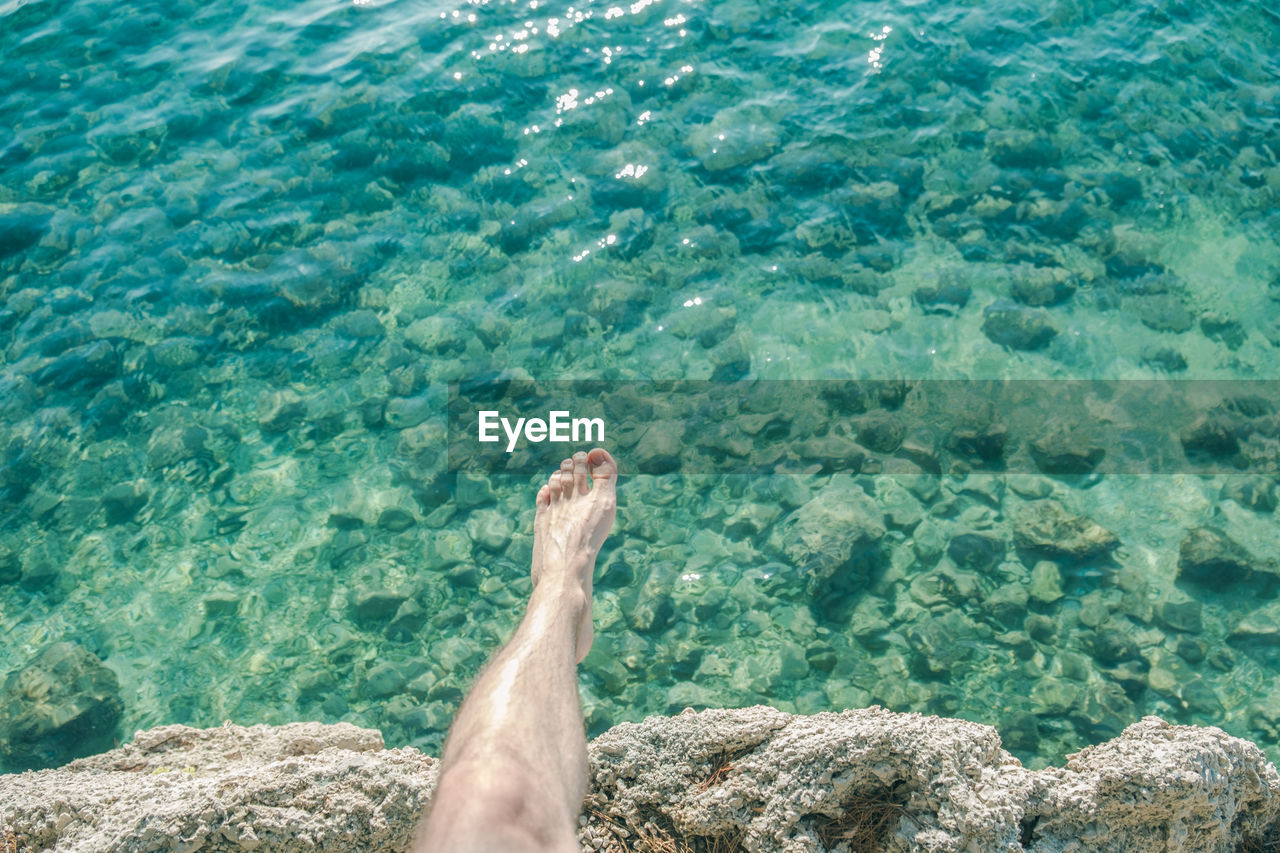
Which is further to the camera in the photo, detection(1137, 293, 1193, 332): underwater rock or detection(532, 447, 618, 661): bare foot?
detection(1137, 293, 1193, 332): underwater rock

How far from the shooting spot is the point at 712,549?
5.20 m

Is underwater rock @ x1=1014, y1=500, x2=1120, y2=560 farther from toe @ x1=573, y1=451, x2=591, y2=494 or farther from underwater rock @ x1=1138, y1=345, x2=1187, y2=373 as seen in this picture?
toe @ x1=573, y1=451, x2=591, y2=494

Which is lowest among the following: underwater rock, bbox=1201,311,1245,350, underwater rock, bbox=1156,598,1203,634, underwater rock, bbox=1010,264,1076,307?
underwater rock, bbox=1156,598,1203,634

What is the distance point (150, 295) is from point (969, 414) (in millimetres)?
5692

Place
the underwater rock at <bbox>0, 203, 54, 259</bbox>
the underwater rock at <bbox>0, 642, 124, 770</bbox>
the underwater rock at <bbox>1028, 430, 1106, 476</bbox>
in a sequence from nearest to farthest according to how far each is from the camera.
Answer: the underwater rock at <bbox>0, 642, 124, 770</bbox> < the underwater rock at <bbox>1028, 430, 1106, 476</bbox> < the underwater rock at <bbox>0, 203, 54, 259</bbox>

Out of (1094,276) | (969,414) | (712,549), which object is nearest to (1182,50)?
(1094,276)

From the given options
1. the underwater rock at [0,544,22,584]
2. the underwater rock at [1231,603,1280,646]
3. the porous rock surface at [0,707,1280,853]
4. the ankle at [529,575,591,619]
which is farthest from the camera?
the underwater rock at [0,544,22,584]

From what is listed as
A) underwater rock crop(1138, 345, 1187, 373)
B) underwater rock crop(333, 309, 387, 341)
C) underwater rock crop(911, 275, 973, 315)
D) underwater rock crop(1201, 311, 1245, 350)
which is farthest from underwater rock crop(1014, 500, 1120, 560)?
underwater rock crop(333, 309, 387, 341)

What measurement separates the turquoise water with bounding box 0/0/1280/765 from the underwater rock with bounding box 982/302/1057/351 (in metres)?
0.03

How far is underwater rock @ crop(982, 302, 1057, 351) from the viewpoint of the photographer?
609 cm

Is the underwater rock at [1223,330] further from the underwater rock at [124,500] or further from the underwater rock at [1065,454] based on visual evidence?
the underwater rock at [124,500]

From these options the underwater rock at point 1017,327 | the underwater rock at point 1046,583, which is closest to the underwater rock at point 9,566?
the underwater rock at point 1046,583

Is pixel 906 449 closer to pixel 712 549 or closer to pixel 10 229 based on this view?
pixel 712 549

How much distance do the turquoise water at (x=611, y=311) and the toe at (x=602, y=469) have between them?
52 centimetres
